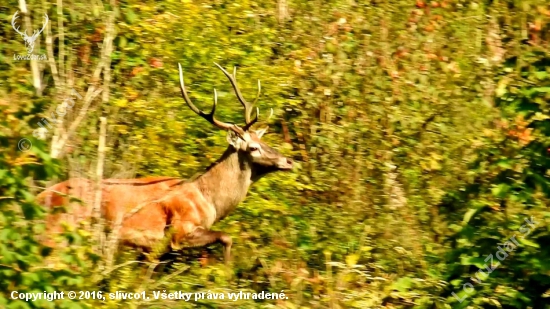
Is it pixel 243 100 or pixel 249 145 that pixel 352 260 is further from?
pixel 243 100

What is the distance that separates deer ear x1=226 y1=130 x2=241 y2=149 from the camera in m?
8.62

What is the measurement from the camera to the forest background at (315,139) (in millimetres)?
7012

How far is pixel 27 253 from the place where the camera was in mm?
5691

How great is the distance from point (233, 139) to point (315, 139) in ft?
3.85

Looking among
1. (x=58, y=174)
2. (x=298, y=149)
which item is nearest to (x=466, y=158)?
(x=298, y=149)

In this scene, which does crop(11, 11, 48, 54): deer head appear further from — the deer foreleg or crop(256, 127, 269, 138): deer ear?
the deer foreleg

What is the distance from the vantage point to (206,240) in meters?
8.20

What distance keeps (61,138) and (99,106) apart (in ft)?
4.11

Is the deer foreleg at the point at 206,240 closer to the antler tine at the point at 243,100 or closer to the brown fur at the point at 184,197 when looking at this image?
the brown fur at the point at 184,197

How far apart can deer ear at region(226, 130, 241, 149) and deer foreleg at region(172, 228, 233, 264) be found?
0.82 meters

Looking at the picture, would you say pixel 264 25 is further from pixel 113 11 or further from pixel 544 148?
pixel 544 148
